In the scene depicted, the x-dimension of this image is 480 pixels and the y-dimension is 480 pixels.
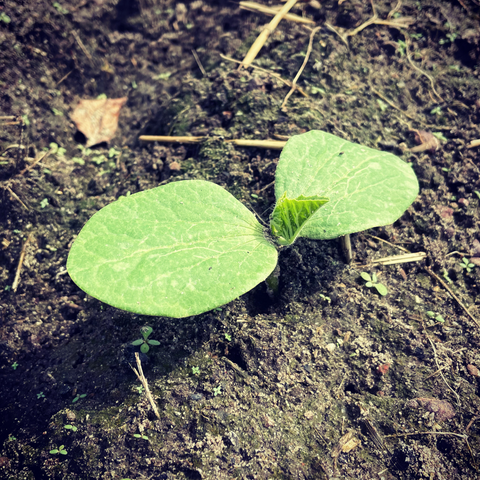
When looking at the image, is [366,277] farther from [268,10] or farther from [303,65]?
[268,10]

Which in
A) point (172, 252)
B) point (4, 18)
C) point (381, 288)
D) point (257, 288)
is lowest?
point (257, 288)

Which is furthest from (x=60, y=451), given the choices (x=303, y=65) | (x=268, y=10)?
(x=268, y=10)

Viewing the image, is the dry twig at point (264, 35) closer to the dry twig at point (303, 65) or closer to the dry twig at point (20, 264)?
the dry twig at point (303, 65)

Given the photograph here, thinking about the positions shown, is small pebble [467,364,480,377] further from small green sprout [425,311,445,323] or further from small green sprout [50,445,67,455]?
small green sprout [50,445,67,455]

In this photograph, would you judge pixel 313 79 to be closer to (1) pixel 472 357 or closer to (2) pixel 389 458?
(1) pixel 472 357

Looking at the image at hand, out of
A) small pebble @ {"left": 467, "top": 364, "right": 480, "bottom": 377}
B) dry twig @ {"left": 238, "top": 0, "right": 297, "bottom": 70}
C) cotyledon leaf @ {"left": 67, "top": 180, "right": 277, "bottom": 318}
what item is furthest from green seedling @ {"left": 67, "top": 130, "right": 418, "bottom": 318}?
dry twig @ {"left": 238, "top": 0, "right": 297, "bottom": 70}

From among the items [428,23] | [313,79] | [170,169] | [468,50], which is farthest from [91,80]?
[468,50]
